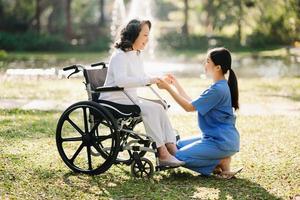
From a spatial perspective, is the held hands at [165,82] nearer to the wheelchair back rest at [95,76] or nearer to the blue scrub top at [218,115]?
the blue scrub top at [218,115]

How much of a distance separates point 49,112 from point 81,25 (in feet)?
77.5

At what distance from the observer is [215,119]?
16.9 feet

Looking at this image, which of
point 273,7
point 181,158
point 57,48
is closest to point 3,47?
point 57,48

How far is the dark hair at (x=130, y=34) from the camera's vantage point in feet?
16.7

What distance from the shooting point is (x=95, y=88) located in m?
5.25

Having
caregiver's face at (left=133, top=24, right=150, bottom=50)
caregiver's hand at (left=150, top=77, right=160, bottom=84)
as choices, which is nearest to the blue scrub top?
caregiver's hand at (left=150, top=77, right=160, bottom=84)

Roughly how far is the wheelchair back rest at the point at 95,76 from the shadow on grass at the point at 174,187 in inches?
29.9

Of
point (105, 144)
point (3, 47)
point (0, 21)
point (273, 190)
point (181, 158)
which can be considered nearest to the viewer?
point (273, 190)

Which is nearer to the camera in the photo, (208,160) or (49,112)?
(208,160)

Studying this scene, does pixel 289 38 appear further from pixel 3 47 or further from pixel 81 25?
pixel 3 47

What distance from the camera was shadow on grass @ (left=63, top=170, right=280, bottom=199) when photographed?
457 centimetres

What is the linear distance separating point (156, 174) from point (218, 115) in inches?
28.3

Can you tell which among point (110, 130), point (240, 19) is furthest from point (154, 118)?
point (240, 19)

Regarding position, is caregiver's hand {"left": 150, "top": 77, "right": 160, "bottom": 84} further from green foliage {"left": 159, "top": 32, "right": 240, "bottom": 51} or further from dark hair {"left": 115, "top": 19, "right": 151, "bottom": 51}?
green foliage {"left": 159, "top": 32, "right": 240, "bottom": 51}
